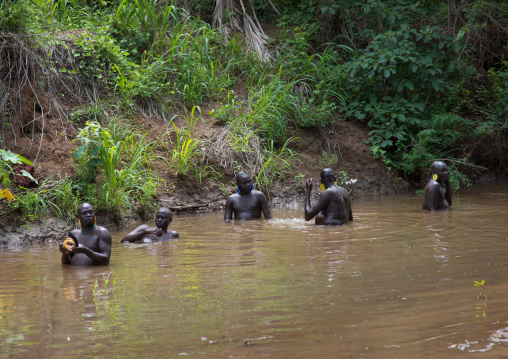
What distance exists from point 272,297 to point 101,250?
7.91 ft

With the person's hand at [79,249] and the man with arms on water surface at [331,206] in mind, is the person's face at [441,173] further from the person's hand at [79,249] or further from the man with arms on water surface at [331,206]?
the person's hand at [79,249]

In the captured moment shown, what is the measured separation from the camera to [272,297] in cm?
454

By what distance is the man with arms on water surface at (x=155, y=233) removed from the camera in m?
7.48

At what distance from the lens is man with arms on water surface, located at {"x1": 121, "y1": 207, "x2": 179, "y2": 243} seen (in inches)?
295

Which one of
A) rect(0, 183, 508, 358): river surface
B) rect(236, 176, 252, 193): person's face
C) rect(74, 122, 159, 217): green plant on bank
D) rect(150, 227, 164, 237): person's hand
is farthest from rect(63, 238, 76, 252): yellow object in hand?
rect(236, 176, 252, 193): person's face

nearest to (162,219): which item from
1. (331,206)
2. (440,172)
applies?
(331,206)

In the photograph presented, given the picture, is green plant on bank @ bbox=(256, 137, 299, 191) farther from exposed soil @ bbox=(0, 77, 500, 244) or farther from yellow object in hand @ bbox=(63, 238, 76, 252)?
yellow object in hand @ bbox=(63, 238, 76, 252)

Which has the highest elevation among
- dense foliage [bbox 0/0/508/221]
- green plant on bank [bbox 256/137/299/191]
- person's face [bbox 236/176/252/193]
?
dense foliage [bbox 0/0/508/221]

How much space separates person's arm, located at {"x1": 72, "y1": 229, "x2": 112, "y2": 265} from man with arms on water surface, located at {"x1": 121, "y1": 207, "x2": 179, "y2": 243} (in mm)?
1256

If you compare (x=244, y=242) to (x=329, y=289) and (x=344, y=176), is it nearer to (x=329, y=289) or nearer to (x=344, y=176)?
(x=329, y=289)

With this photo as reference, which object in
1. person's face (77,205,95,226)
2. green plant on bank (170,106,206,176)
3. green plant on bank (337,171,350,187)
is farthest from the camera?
A: green plant on bank (337,171,350,187)

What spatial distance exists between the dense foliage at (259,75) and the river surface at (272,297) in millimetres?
3081

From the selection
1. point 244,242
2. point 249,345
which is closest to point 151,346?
point 249,345

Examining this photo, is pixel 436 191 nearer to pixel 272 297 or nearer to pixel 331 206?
pixel 331 206
